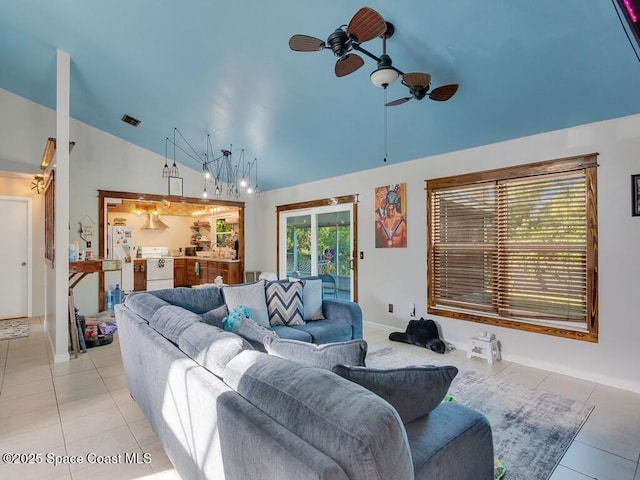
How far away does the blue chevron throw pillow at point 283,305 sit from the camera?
11.7 ft

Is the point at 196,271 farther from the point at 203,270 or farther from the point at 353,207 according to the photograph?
the point at 353,207

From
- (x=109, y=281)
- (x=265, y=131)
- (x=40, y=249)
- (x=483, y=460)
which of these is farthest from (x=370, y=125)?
(x=40, y=249)

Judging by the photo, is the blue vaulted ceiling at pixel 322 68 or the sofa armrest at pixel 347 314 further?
the sofa armrest at pixel 347 314

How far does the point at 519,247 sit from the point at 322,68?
2819mm

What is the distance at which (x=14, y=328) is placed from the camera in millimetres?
5148

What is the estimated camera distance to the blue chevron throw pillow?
3555 millimetres

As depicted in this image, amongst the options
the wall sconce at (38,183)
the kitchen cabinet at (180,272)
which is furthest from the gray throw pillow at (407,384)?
the kitchen cabinet at (180,272)

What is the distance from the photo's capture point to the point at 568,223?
11.5ft

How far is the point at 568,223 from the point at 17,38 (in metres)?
6.12

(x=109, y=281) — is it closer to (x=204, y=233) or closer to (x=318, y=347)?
(x=204, y=233)

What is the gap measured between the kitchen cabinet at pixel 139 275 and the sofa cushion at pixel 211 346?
7.67 m

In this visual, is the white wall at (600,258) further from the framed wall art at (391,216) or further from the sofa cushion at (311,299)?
the sofa cushion at (311,299)

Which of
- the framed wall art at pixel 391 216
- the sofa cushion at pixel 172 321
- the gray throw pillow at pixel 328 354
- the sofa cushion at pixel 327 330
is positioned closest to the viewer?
the gray throw pillow at pixel 328 354

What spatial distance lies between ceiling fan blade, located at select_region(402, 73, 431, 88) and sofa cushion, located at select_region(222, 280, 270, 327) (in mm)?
2316
